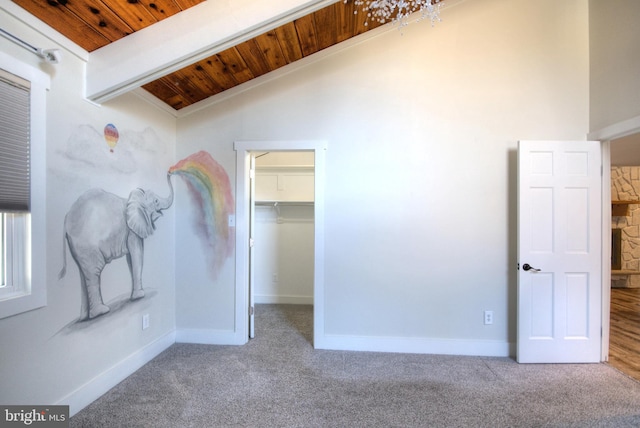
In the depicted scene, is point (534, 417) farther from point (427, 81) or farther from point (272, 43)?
point (272, 43)

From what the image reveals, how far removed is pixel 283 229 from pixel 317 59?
2369 millimetres

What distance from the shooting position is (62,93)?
6.07 ft

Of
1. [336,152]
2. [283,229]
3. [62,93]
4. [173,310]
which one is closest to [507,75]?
[336,152]

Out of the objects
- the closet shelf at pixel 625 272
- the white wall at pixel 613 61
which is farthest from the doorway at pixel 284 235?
the closet shelf at pixel 625 272

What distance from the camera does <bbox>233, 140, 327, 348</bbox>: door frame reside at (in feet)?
9.36

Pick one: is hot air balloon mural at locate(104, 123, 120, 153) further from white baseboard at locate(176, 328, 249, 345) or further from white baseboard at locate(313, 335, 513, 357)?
white baseboard at locate(313, 335, 513, 357)

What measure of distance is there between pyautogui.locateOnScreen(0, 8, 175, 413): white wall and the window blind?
0.11 meters

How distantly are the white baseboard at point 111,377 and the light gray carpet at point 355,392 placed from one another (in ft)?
0.17

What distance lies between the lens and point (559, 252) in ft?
8.50

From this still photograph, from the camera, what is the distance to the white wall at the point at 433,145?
2707 mm

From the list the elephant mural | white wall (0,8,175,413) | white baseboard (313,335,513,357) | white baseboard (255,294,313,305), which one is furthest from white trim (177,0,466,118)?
white baseboard (255,294,313,305)

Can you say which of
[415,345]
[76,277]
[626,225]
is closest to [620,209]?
[626,225]

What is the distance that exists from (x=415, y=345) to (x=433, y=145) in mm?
1894

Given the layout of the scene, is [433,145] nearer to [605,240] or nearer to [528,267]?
[528,267]
